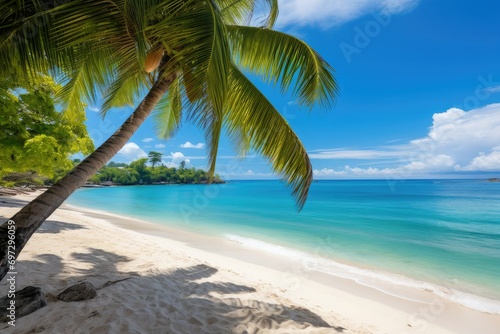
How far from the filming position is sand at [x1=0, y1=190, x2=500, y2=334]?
3.04 metres

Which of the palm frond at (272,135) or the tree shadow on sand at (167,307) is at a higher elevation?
the palm frond at (272,135)

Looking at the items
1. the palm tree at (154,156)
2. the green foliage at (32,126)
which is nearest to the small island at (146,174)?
the palm tree at (154,156)

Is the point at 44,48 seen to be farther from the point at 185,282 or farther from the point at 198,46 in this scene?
the point at 185,282

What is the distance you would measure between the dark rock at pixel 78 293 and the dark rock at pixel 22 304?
206 mm

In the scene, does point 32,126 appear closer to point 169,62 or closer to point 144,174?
point 169,62

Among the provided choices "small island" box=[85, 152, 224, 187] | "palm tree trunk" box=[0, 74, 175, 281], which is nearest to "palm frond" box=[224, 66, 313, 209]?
"palm tree trunk" box=[0, 74, 175, 281]

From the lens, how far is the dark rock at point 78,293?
3238 millimetres

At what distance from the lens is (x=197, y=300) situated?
154 inches

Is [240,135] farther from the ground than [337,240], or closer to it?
farther from the ground

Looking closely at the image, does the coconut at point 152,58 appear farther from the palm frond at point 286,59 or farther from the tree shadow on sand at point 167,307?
the tree shadow on sand at point 167,307

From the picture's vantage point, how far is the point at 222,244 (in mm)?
10969

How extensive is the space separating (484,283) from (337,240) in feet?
20.5

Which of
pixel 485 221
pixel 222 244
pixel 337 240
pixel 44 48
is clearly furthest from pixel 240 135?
pixel 485 221

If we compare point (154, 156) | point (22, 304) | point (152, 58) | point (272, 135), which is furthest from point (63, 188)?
point (154, 156)
